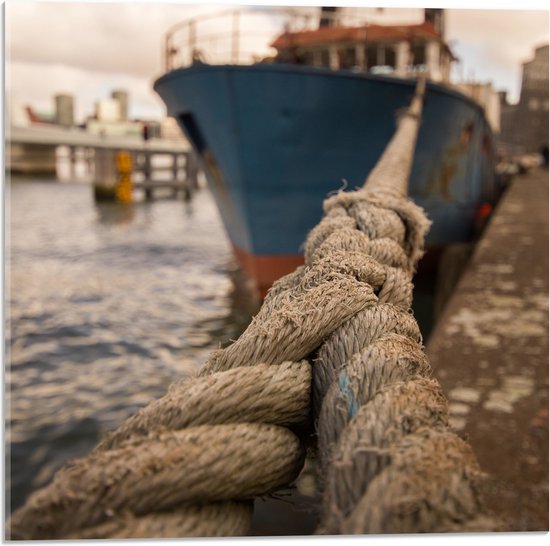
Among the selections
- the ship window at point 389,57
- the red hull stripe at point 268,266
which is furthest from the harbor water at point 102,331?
the ship window at point 389,57

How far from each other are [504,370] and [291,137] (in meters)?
2.41

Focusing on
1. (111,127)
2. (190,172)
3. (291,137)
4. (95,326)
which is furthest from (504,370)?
(190,172)

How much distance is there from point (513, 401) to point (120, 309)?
389 centimetres

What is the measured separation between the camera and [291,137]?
12.8ft

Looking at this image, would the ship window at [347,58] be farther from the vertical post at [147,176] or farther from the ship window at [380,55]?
the vertical post at [147,176]

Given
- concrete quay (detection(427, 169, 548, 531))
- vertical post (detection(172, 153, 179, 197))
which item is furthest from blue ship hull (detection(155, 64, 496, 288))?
vertical post (detection(172, 153, 179, 197))

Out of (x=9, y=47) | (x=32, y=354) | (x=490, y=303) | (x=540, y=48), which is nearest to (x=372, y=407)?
(x=490, y=303)

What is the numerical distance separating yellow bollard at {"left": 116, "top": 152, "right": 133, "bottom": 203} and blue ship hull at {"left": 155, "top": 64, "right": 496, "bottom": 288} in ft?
32.5

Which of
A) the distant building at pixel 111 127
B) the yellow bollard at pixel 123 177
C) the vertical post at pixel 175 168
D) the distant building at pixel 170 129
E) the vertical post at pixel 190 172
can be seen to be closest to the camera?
the distant building at pixel 170 129

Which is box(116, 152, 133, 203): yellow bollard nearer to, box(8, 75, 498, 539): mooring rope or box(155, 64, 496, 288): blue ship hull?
box(155, 64, 496, 288): blue ship hull

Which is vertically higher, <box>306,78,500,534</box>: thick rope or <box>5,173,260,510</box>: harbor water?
<box>306,78,500,534</box>: thick rope

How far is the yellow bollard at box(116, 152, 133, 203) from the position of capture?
46.6ft

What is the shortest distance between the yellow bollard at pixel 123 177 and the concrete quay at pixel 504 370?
12083 millimetres

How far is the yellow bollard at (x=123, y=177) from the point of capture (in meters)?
14.2
